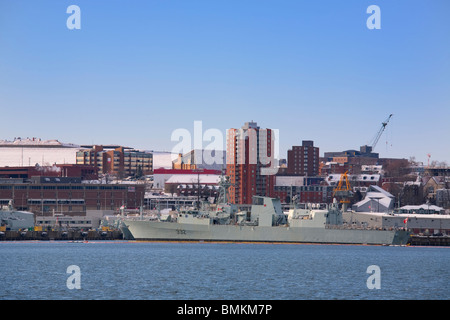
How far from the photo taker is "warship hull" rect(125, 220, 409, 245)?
117 meters

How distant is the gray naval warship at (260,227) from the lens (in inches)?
4601

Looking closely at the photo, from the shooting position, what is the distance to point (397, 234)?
397 ft

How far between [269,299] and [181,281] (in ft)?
38.0

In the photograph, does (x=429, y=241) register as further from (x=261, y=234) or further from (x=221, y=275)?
(x=221, y=275)

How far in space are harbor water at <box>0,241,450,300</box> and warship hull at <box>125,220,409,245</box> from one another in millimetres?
15699

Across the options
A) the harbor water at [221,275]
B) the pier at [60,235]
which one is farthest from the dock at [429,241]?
the pier at [60,235]

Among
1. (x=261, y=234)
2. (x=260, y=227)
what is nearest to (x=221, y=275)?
(x=260, y=227)

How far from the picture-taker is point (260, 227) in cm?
11719

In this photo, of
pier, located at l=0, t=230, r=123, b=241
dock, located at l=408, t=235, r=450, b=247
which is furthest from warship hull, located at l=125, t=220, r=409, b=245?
pier, located at l=0, t=230, r=123, b=241

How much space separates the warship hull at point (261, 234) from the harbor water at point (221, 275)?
51.5 ft

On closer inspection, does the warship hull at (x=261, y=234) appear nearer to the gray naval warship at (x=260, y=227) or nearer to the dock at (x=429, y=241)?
the gray naval warship at (x=260, y=227)

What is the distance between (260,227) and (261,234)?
3.44 ft
